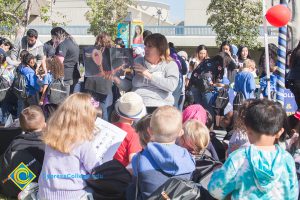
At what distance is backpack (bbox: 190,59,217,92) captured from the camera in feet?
28.0

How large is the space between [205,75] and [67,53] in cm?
236

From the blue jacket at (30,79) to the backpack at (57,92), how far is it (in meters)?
1.42

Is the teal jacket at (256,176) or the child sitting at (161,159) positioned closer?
the teal jacket at (256,176)

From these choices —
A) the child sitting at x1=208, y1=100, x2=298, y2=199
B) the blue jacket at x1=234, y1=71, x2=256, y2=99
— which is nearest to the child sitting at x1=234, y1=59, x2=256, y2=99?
the blue jacket at x1=234, y1=71, x2=256, y2=99

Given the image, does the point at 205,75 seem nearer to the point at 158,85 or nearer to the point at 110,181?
the point at 158,85

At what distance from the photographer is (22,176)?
4.91 metres

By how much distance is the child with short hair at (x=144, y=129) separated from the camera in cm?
425

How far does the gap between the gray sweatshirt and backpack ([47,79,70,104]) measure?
2.25 m

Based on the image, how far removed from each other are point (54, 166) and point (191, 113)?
5.15ft

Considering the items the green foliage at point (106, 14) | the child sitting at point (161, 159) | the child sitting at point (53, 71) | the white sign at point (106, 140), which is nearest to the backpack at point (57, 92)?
the child sitting at point (53, 71)

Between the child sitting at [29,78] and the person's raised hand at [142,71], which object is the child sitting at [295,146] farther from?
the child sitting at [29,78]

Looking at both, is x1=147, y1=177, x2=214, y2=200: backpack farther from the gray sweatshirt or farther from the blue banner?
the blue banner

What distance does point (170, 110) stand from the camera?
376 centimetres

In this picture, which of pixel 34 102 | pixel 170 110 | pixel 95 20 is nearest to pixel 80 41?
pixel 95 20
